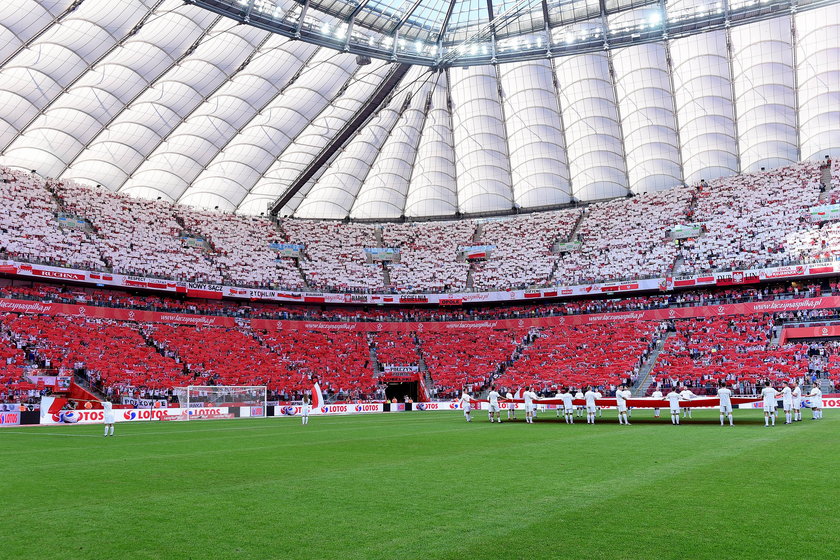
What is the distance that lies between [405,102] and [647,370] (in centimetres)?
2951

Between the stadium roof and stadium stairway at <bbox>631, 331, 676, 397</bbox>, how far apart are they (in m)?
16.0

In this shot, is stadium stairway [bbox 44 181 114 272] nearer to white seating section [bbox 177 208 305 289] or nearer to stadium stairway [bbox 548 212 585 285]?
white seating section [bbox 177 208 305 289]

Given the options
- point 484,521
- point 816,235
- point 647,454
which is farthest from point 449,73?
point 484,521

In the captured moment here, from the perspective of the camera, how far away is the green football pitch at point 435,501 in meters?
7.95

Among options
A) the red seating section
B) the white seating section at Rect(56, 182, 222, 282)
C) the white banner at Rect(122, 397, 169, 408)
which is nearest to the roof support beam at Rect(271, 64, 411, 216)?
the white seating section at Rect(56, 182, 222, 282)

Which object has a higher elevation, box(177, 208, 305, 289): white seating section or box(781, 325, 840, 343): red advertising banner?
box(177, 208, 305, 289): white seating section

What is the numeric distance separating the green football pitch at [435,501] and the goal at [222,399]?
23.1 meters

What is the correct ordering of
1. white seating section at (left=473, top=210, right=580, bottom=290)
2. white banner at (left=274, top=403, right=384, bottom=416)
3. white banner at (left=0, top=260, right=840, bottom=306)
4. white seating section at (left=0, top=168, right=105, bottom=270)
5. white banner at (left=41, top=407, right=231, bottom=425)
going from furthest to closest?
white seating section at (left=473, top=210, right=580, bottom=290)
white seating section at (left=0, top=168, right=105, bottom=270)
white banner at (left=0, top=260, right=840, bottom=306)
white banner at (left=274, top=403, right=384, bottom=416)
white banner at (left=41, top=407, right=231, bottom=425)

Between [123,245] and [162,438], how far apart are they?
38.4 m

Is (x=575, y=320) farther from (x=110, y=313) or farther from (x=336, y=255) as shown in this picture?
(x=110, y=313)

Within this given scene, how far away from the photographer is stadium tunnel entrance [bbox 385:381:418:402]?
6512cm

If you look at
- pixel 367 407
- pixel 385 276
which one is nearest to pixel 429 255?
pixel 385 276

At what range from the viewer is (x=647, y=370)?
181ft

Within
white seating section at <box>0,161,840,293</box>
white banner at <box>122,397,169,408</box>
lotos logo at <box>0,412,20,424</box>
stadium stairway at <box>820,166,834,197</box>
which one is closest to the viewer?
lotos logo at <box>0,412,20,424</box>
